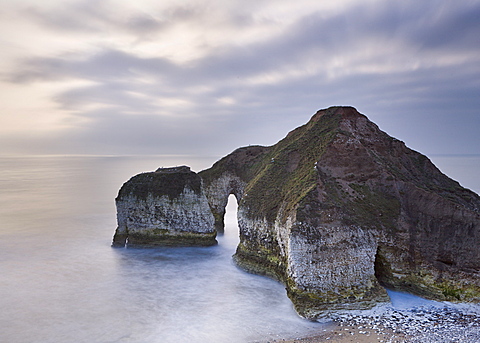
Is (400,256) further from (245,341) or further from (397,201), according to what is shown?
(245,341)

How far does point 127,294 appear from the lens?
20438 millimetres

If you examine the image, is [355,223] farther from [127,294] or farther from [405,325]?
[127,294]

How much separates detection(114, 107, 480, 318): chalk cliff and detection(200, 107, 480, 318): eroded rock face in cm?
5

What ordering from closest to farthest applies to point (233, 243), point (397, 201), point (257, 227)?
point (397, 201), point (257, 227), point (233, 243)

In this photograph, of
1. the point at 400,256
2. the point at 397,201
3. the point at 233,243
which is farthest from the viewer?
the point at 233,243

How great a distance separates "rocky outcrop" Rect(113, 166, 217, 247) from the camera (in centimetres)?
2972

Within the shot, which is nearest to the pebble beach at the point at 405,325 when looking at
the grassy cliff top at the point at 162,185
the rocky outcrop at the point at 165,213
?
the rocky outcrop at the point at 165,213

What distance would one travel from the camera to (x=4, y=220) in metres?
39.1

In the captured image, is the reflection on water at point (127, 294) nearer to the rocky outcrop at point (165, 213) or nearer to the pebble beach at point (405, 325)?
the rocky outcrop at point (165, 213)

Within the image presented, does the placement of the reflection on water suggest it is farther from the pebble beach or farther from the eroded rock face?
the eroded rock face

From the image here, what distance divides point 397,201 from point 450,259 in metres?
4.21

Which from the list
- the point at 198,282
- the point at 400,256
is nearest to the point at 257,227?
the point at 198,282

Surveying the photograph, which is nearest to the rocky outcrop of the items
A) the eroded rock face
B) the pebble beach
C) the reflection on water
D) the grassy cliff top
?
the grassy cliff top

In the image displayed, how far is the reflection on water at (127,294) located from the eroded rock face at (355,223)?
199cm
